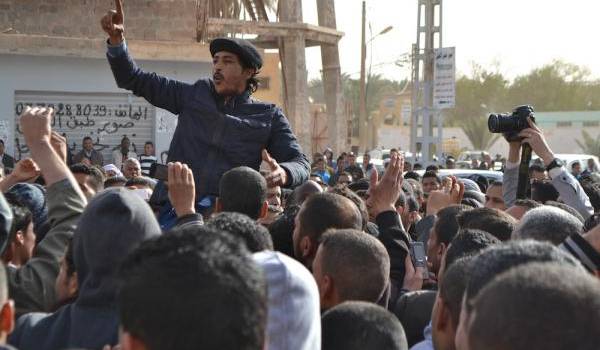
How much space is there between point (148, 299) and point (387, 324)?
1.15 meters

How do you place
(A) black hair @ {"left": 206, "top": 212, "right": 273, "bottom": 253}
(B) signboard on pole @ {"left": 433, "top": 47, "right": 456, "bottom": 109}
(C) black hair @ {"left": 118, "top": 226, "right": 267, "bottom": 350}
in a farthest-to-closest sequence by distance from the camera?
(B) signboard on pole @ {"left": 433, "top": 47, "right": 456, "bottom": 109} < (A) black hair @ {"left": 206, "top": 212, "right": 273, "bottom": 253} < (C) black hair @ {"left": 118, "top": 226, "right": 267, "bottom": 350}

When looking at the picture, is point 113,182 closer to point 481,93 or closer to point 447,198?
point 447,198

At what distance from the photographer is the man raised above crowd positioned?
525 centimetres

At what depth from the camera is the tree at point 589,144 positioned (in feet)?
196

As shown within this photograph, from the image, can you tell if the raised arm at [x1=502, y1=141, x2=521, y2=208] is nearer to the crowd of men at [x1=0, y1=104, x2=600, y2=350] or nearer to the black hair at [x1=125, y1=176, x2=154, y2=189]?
the crowd of men at [x1=0, y1=104, x2=600, y2=350]

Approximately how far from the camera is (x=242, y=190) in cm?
456

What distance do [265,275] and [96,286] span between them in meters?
0.54

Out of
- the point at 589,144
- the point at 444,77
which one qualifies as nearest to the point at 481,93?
the point at 589,144

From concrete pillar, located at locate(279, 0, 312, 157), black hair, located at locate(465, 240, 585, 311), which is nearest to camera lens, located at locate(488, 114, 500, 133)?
black hair, located at locate(465, 240, 585, 311)

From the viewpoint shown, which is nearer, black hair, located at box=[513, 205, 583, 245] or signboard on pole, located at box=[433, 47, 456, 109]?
black hair, located at box=[513, 205, 583, 245]

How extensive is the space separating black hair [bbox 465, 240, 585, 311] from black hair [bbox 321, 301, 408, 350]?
1.26ft

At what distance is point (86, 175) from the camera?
257 inches

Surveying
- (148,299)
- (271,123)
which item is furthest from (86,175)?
(148,299)

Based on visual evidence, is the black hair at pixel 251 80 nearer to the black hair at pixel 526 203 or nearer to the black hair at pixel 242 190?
the black hair at pixel 242 190
